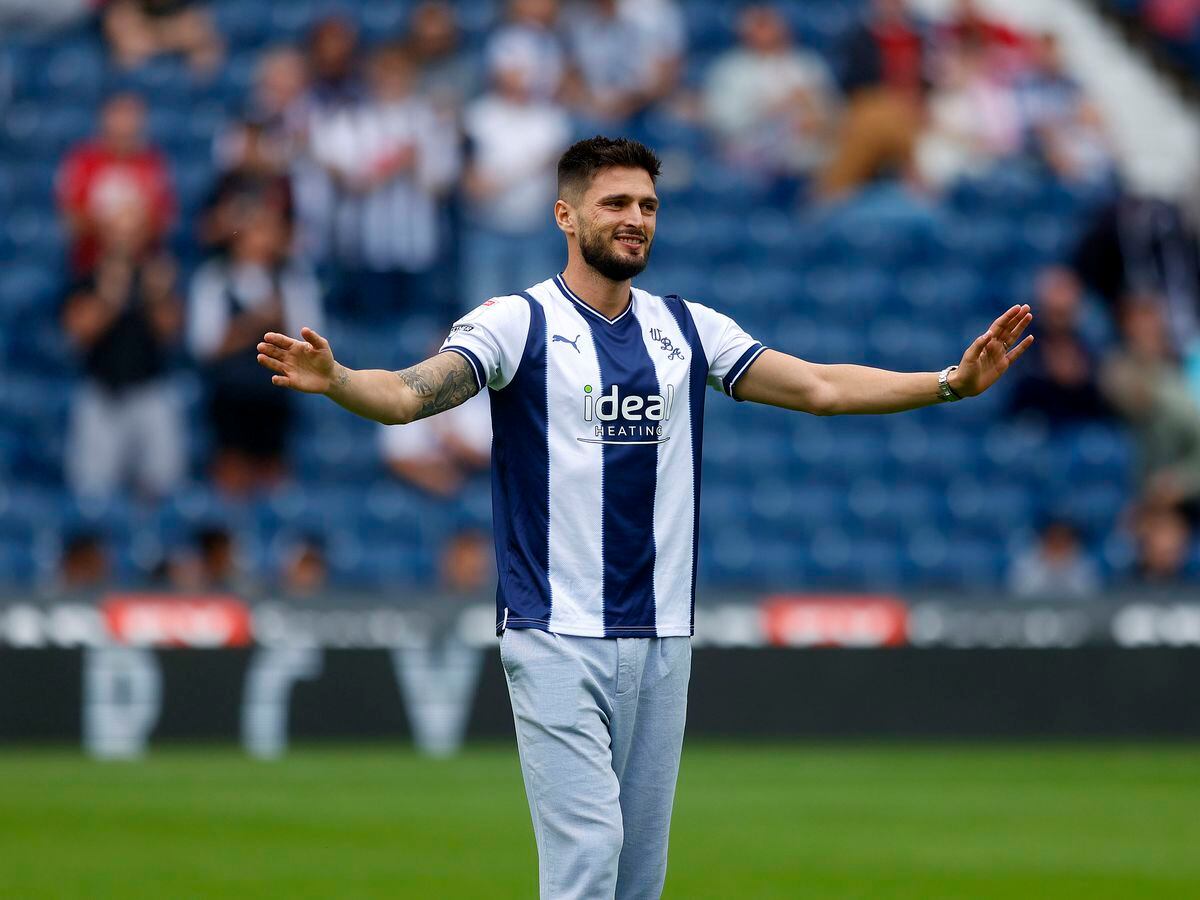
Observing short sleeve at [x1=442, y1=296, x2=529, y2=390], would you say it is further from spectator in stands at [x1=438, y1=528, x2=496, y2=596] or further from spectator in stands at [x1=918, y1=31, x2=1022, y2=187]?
spectator in stands at [x1=918, y1=31, x2=1022, y2=187]

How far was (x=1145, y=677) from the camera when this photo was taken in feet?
41.5

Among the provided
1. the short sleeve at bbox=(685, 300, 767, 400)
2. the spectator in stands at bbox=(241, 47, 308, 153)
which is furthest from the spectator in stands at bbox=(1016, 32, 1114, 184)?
the short sleeve at bbox=(685, 300, 767, 400)

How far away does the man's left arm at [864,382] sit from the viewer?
552 cm

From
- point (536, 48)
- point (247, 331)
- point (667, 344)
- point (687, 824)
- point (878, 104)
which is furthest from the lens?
point (878, 104)

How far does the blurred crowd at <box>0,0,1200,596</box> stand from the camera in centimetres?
1342

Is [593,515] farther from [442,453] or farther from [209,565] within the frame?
[442,453]

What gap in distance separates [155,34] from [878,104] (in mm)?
5931

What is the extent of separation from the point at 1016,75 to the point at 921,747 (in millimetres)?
6730

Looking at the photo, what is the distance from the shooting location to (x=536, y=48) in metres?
15.3

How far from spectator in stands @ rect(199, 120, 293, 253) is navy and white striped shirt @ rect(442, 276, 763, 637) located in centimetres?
876

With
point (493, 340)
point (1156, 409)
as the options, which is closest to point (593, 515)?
point (493, 340)

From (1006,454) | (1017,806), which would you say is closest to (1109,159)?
(1006,454)

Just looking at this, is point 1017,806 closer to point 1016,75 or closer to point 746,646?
point 746,646

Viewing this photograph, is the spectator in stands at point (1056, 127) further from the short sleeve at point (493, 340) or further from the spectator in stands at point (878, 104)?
the short sleeve at point (493, 340)
